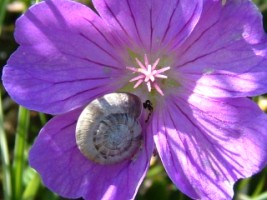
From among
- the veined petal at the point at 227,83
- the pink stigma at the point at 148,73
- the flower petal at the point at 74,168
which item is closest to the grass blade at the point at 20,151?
the flower petal at the point at 74,168

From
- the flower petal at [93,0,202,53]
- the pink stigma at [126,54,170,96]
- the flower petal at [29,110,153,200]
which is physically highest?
the flower petal at [93,0,202,53]

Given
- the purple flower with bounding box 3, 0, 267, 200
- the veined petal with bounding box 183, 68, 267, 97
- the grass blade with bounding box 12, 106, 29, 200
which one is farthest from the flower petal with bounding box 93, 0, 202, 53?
the grass blade with bounding box 12, 106, 29, 200

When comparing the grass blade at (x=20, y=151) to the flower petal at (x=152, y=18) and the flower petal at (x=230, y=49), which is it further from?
the flower petal at (x=230, y=49)

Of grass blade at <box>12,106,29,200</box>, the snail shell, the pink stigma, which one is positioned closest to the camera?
the snail shell

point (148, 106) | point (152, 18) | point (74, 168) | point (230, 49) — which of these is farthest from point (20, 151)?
point (230, 49)

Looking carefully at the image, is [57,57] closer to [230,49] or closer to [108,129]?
[108,129]

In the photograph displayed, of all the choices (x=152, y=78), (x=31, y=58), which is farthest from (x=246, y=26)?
(x=31, y=58)

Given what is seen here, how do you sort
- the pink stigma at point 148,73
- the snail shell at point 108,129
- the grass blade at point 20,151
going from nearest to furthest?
the snail shell at point 108,129 < the pink stigma at point 148,73 < the grass blade at point 20,151

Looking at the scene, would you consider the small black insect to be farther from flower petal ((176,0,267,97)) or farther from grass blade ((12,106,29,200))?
grass blade ((12,106,29,200))
